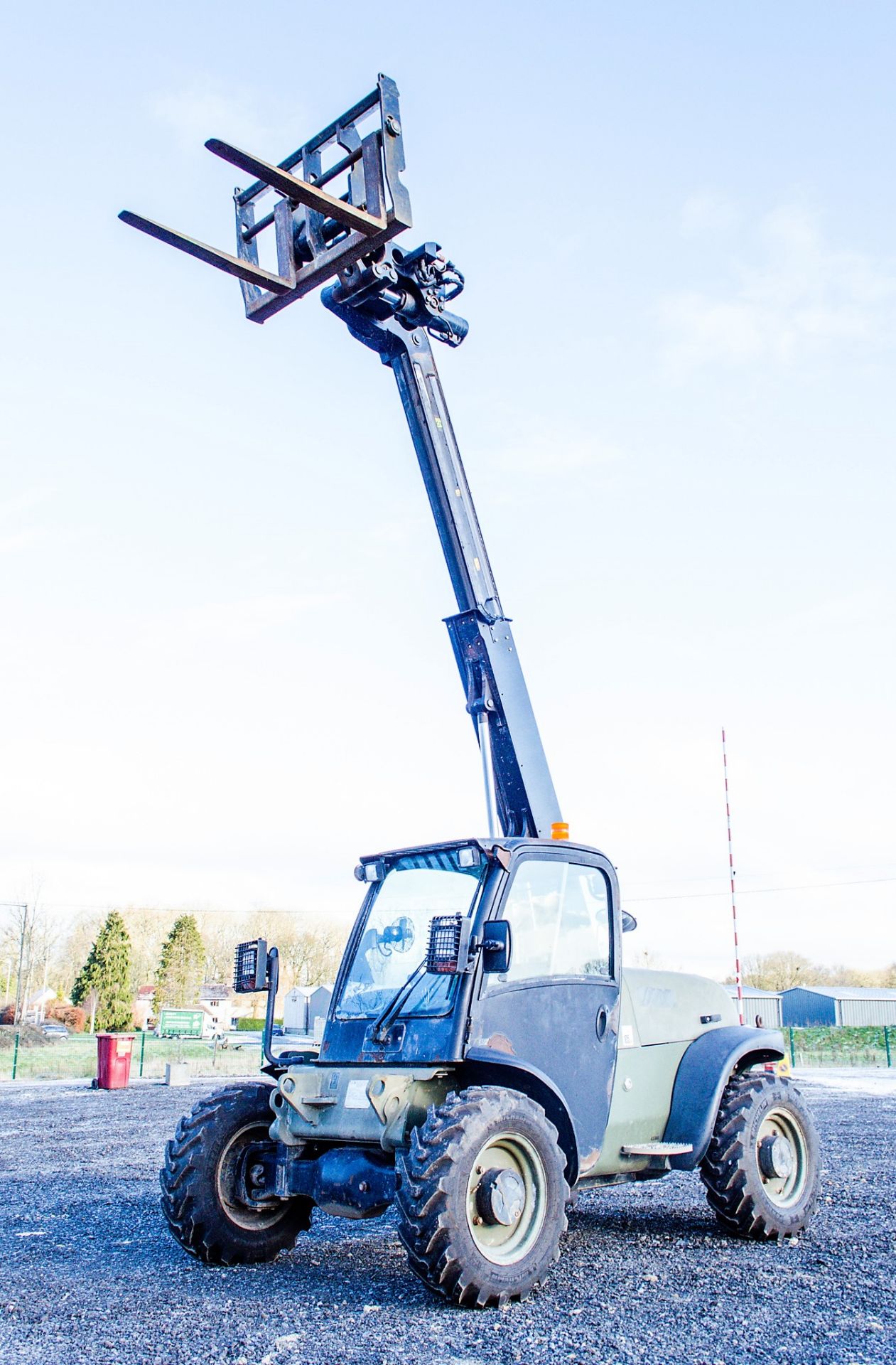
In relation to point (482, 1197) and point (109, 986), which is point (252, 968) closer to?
point (482, 1197)

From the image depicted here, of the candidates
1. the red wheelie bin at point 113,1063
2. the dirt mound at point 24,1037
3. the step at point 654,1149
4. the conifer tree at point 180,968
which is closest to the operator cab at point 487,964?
the step at point 654,1149

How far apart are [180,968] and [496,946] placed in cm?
7117

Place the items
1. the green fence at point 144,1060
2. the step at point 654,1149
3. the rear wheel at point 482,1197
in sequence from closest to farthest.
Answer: the rear wheel at point 482,1197, the step at point 654,1149, the green fence at point 144,1060

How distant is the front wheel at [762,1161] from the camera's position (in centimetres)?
675

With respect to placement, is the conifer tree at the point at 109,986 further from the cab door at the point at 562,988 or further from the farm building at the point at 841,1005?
the cab door at the point at 562,988

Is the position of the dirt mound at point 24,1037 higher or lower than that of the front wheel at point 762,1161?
lower

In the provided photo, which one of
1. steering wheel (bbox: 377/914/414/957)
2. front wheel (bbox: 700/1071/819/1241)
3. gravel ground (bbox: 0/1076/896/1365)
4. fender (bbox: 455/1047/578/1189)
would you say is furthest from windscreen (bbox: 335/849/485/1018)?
front wheel (bbox: 700/1071/819/1241)

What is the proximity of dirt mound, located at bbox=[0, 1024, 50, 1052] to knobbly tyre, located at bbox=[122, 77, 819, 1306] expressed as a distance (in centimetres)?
3256

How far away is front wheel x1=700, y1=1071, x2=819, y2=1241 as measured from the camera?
266 inches

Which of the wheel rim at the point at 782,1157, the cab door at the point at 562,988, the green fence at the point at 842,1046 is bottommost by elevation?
the green fence at the point at 842,1046

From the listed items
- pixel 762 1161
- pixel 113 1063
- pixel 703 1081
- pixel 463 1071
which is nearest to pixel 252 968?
pixel 463 1071

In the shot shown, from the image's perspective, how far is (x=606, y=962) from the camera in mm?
6844

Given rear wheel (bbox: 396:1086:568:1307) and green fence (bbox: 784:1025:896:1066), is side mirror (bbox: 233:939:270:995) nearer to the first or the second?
rear wheel (bbox: 396:1086:568:1307)

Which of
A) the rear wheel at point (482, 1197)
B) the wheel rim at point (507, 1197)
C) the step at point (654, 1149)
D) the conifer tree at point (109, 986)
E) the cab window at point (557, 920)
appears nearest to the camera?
the rear wheel at point (482, 1197)
